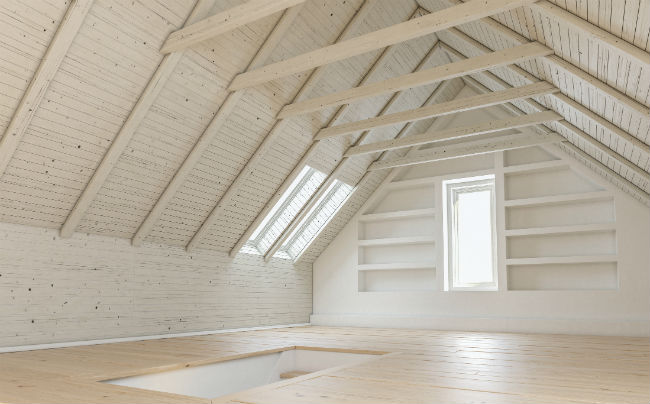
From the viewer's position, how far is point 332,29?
5438 millimetres

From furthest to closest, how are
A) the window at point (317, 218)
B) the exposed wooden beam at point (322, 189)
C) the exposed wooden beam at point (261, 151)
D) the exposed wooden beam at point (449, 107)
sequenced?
the window at point (317, 218) < the exposed wooden beam at point (322, 189) < the exposed wooden beam at point (261, 151) < the exposed wooden beam at point (449, 107)

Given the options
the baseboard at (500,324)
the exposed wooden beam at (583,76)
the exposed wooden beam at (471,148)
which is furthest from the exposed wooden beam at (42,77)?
the baseboard at (500,324)

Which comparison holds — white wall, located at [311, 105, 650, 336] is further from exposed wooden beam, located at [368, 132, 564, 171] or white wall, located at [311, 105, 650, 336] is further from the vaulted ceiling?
the vaulted ceiling

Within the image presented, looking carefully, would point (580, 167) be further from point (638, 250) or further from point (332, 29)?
point (332, 29)

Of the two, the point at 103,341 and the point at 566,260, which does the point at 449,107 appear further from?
the point at 103,341

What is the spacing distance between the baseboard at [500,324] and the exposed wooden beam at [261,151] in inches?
108

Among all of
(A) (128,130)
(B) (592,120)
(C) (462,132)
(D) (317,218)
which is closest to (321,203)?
(D) (317,218)

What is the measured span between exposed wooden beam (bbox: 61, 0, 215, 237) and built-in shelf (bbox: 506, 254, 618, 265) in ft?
15.3

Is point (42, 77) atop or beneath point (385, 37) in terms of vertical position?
beneath

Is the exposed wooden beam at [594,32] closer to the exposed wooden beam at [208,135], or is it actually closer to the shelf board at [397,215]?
the exposed wooden beam at [208,135]

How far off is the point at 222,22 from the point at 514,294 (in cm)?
488

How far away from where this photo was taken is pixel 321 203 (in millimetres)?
7648

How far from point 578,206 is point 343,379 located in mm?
4650

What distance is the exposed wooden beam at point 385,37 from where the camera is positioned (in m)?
3.68
